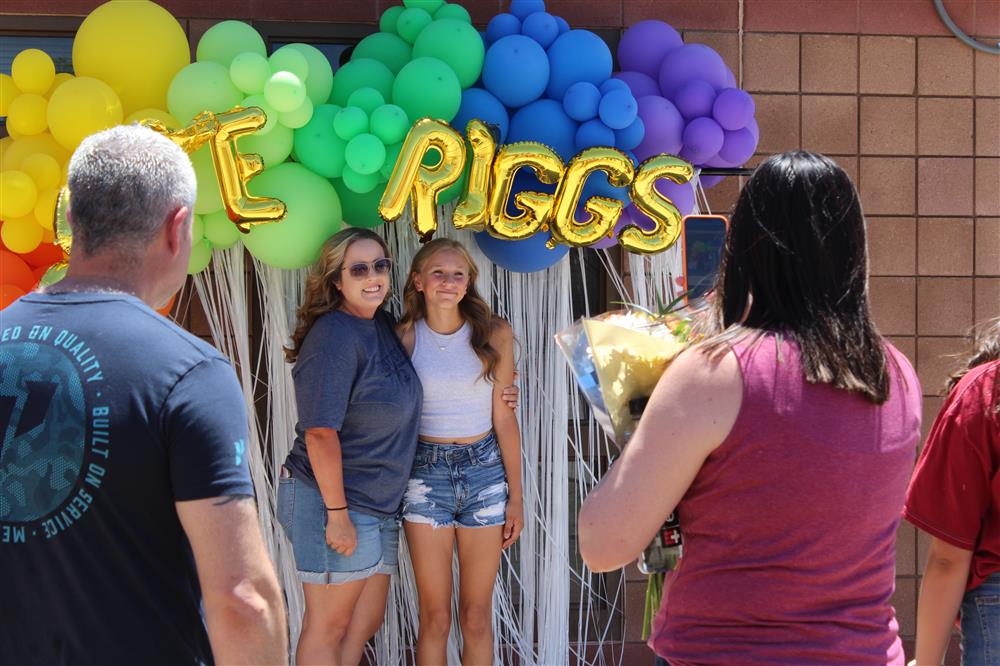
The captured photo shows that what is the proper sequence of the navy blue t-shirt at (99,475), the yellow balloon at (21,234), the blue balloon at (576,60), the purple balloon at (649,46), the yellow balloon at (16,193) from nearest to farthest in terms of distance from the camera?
the navy blue t-shirt at (99,475), the yellow balloon at (16,193), the yellow balloon at (21,234), the blue balloon at (576,60), the purple balloon at (649,46)

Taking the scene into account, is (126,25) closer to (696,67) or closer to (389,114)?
(389,114)

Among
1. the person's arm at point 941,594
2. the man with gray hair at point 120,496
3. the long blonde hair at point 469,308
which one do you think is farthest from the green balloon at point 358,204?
the person's arm at point 941,594

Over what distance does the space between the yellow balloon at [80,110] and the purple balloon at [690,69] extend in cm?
179

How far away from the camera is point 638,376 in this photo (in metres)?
1.84

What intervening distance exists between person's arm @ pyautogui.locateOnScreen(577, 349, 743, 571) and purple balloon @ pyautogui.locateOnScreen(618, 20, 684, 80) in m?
2.25

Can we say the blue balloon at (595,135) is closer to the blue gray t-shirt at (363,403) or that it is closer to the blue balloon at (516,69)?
the blue balloon at (516,69)

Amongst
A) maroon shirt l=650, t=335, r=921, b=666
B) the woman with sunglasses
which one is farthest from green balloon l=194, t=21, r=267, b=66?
maroon shirt l=650, t=335, r=921, b=666

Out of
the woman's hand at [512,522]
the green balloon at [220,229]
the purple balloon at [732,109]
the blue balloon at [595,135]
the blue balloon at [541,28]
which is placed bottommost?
the woman's hand at [512,522]

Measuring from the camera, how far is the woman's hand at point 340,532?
316cm

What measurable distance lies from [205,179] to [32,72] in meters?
0.64

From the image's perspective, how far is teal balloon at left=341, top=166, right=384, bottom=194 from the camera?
10.4 ft

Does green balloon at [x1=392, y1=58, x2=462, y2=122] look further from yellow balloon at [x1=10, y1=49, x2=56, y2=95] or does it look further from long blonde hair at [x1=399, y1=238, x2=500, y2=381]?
yellow balloon at [x1=10, y1=49, x2=56, y2=95]

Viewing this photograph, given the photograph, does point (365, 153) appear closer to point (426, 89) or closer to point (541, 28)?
point (426, 89)

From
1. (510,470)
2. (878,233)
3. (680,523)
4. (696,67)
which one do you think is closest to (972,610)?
(680,523)
